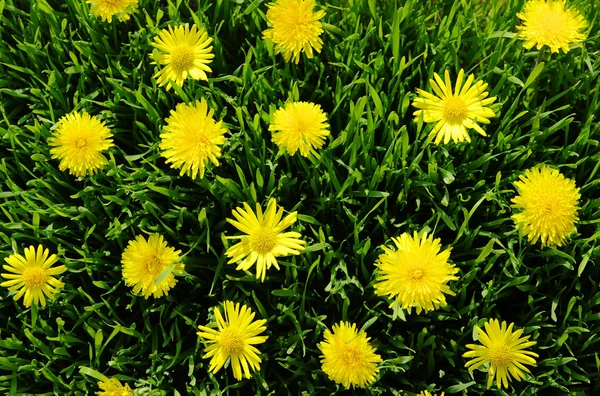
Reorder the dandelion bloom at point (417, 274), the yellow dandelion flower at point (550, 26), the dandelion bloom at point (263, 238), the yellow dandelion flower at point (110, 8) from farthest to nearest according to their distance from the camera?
the yellow dandelion flower at point (110, 8), the yellow dandelion flower at point (550, 26), the dandelion bloom at point (263, 238), the dandelion bloom at point (417, 274)

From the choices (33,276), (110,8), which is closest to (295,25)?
(110,8)

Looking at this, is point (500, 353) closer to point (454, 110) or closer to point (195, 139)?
point (454, 110)

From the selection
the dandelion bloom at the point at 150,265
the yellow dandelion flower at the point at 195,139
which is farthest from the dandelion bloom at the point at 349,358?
the yellow dandelion flower at the point at 195,139

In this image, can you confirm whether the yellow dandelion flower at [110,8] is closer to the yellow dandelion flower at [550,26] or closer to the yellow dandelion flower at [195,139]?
the yellow dandelion flower at [195,139]

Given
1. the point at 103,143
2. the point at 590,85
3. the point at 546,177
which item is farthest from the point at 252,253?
the point at 590,85

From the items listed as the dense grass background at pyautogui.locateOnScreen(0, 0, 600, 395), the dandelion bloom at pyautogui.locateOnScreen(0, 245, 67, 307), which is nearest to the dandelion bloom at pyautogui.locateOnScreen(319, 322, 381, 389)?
the dense grass background at pyautogui.locateOnScreen(0, 0, 600, 395)

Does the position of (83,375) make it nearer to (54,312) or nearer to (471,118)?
(54,312)

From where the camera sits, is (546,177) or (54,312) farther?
(54,312)
